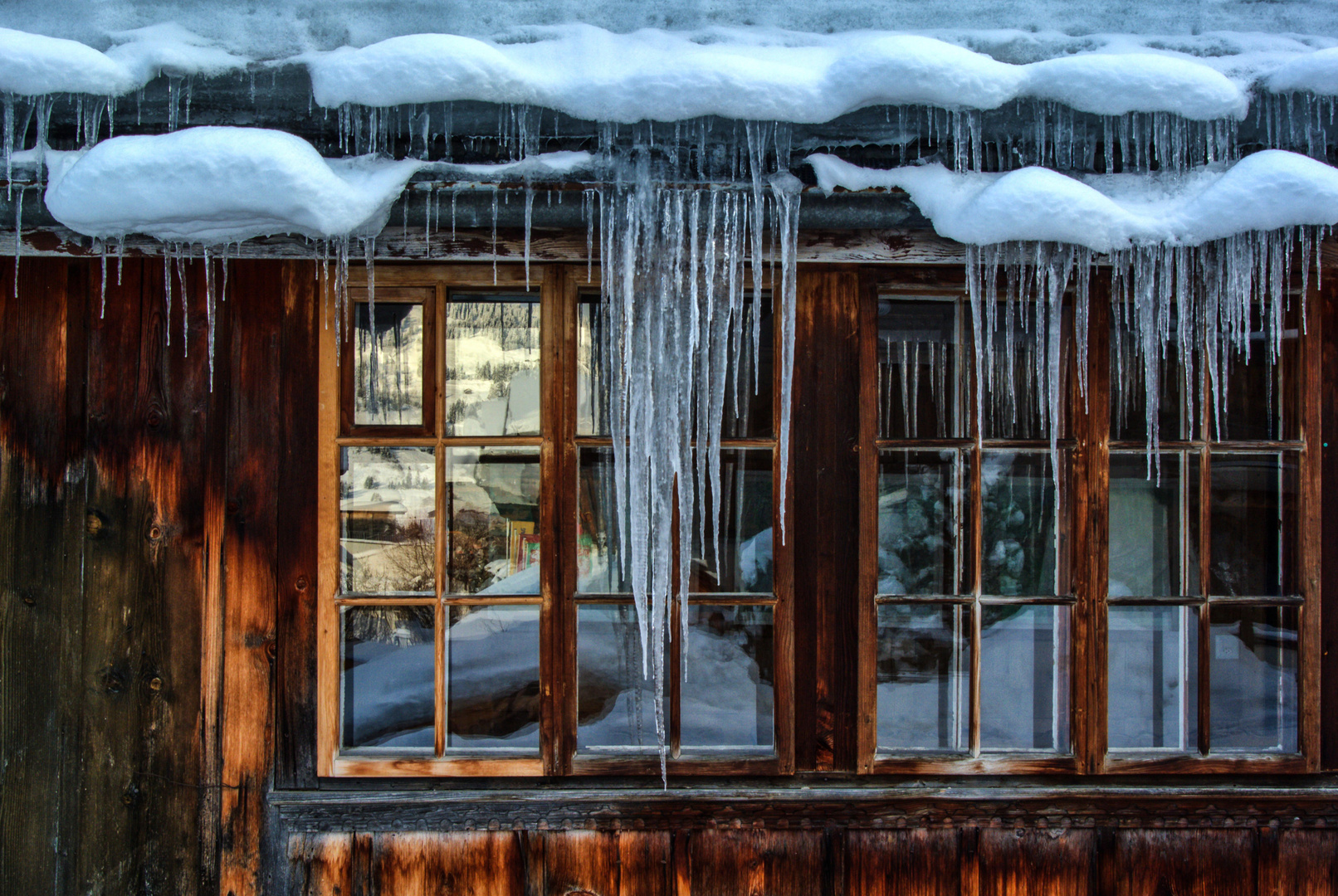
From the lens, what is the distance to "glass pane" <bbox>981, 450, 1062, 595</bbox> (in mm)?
2482

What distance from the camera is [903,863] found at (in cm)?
231

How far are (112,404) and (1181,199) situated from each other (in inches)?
125

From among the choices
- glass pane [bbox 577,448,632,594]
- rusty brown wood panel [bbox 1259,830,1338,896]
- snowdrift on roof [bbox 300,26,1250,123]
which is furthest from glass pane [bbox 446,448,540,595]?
rusty brown wood panel [bbox 1259,830,1338,896]

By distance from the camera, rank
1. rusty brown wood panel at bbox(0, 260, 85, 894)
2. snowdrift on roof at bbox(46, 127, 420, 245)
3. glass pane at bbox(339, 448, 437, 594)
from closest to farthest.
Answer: snowdrift on roof at bbox(46, 127, 420, 245)
rusty brown wood panel at bbox(0, 260, 85, 894)
glass pane at bbox(339, 448, 437, 594)

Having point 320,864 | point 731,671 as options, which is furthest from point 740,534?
point 320,864

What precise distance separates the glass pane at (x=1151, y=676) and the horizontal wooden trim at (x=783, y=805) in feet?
0.59

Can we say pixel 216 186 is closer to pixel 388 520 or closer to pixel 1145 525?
pixel 388 520

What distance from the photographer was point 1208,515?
8.02ft

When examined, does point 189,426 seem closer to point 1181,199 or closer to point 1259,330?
point 1181,199

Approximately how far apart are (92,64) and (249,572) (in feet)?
4.75

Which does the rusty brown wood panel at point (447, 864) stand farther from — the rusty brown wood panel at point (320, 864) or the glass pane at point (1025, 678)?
the glass pane at point (1025, 678)

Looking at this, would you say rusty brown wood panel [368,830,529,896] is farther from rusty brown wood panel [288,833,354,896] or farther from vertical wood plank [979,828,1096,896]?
vertical wood plank [979,828,1096,896]

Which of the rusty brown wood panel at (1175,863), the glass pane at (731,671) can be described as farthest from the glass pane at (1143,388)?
the glass pane at (731,671)

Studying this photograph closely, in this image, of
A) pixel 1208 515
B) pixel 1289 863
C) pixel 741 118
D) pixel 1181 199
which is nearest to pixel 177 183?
pixel 741 118
